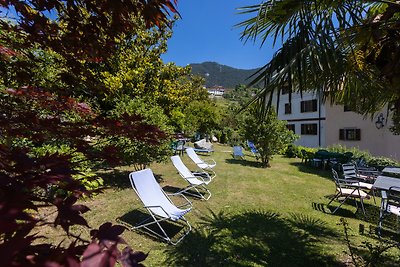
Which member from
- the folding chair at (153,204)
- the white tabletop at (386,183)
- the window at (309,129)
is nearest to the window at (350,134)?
the window at (309,129)

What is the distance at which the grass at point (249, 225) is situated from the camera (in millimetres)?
3973

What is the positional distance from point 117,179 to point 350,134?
2154 centimetres

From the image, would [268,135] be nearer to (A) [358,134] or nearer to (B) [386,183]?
(B) [386,183]

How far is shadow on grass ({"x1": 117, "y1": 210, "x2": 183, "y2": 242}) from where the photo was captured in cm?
465

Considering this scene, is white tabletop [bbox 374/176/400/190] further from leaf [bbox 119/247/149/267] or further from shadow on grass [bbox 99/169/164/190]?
leaf [bbox 119/247/149/267]

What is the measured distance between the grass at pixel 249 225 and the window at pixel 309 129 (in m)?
19.2

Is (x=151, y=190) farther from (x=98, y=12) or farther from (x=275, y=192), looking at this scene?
(x=275, y=192)

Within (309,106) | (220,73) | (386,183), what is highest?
(220,73)

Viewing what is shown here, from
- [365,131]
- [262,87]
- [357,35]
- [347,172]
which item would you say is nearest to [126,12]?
[262,87]

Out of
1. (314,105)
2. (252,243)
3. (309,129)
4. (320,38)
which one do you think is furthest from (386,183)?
(309,129)

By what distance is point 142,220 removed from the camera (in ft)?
16.5

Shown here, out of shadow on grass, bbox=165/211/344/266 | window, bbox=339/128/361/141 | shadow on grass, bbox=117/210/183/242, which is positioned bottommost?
shadow on grass, bbox=165/211/344/266

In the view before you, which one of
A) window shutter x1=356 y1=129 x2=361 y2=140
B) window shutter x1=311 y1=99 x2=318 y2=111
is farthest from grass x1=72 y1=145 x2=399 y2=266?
window shutter x1=311 y1=99 x2=318 y2=111

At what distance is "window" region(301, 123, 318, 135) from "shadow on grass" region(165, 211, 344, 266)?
74.2ft
